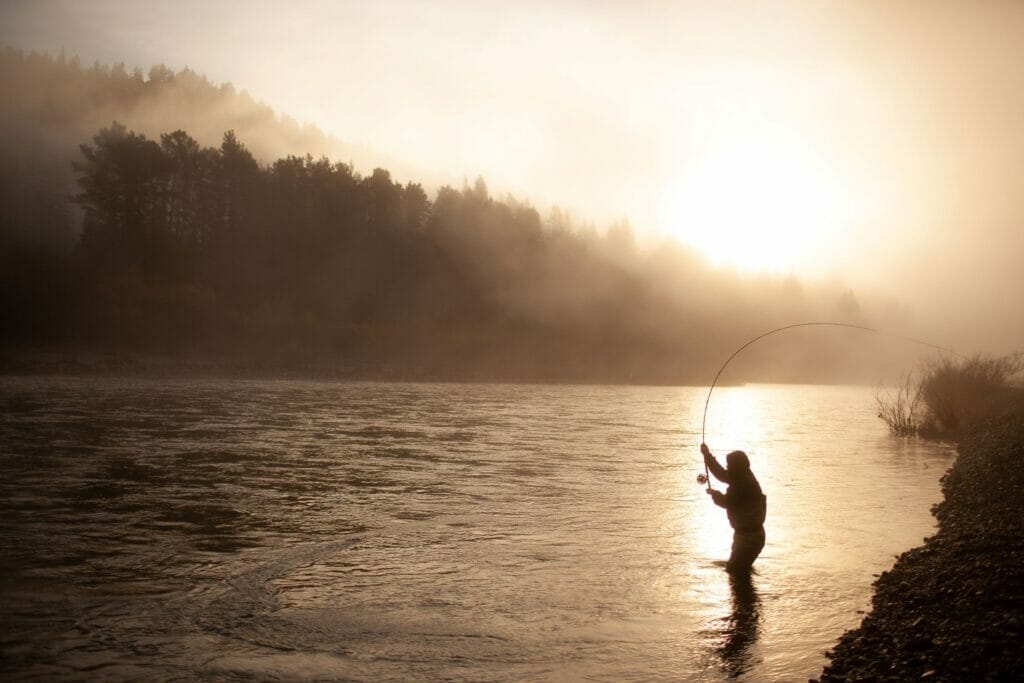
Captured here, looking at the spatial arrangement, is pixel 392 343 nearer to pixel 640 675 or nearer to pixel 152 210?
pixel 152 210

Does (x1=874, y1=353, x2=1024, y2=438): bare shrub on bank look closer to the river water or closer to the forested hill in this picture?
the river water

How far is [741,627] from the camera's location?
10.0m

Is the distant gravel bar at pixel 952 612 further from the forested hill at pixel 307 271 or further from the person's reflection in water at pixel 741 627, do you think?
the forested hill at pixel 307 271

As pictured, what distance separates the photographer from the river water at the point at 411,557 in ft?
28.8

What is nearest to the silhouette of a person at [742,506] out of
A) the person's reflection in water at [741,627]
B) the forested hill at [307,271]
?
the person's reflection in water at [741,627]

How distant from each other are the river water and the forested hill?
48.2 meters

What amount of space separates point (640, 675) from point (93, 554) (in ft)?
29.5

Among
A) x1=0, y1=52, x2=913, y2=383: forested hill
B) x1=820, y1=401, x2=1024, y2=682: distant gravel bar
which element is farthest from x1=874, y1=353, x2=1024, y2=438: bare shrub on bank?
x1=0, y1=52, x2=913, y2=383: forested hill

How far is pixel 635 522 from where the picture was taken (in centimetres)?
1708

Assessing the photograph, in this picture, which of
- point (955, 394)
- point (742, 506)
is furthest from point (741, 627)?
point (955, 394)

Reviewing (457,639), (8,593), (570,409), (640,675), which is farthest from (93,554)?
(570,409)

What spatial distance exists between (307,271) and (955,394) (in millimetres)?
77995

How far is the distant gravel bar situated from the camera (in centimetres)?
752

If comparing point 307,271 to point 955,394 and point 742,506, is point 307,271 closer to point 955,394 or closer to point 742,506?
point 955,394
